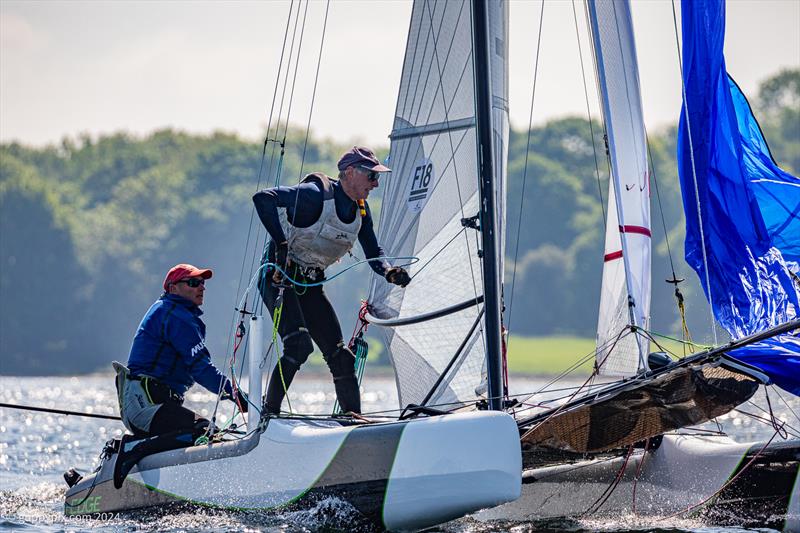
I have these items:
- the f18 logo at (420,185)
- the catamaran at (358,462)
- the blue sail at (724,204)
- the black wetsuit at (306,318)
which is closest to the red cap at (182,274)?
the black wetsuit at (306,318)

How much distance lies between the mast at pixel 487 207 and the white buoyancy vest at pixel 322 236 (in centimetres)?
84

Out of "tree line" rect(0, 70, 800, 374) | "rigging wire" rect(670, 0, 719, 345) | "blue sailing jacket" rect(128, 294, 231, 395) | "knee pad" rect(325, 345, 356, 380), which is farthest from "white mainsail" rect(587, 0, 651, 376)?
"tree line" rect(0, 70, 800, 374)

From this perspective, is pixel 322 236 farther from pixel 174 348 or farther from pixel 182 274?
pixel 174 348

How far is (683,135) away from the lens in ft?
27.4

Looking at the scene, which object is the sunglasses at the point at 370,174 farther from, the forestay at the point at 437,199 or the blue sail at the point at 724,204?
the blue sail at the point at 724,204

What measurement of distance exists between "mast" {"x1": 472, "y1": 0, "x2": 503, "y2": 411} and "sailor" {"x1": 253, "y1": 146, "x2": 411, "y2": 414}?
24.0 inches

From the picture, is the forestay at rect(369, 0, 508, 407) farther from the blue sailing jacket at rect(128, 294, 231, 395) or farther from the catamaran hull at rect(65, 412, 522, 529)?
the catamaran hull at rect(65, 412, 522, 529)

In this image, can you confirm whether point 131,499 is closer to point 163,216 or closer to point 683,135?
point 683,135

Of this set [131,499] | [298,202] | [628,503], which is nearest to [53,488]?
[131,499]

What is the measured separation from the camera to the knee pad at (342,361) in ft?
24.5

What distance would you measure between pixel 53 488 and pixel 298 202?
347cm

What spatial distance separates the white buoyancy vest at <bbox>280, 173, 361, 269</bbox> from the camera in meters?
7.31

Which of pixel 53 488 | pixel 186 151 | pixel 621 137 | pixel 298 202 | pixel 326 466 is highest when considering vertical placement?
pixel 186 151

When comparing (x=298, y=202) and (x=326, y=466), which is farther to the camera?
(x=298, y=202)
